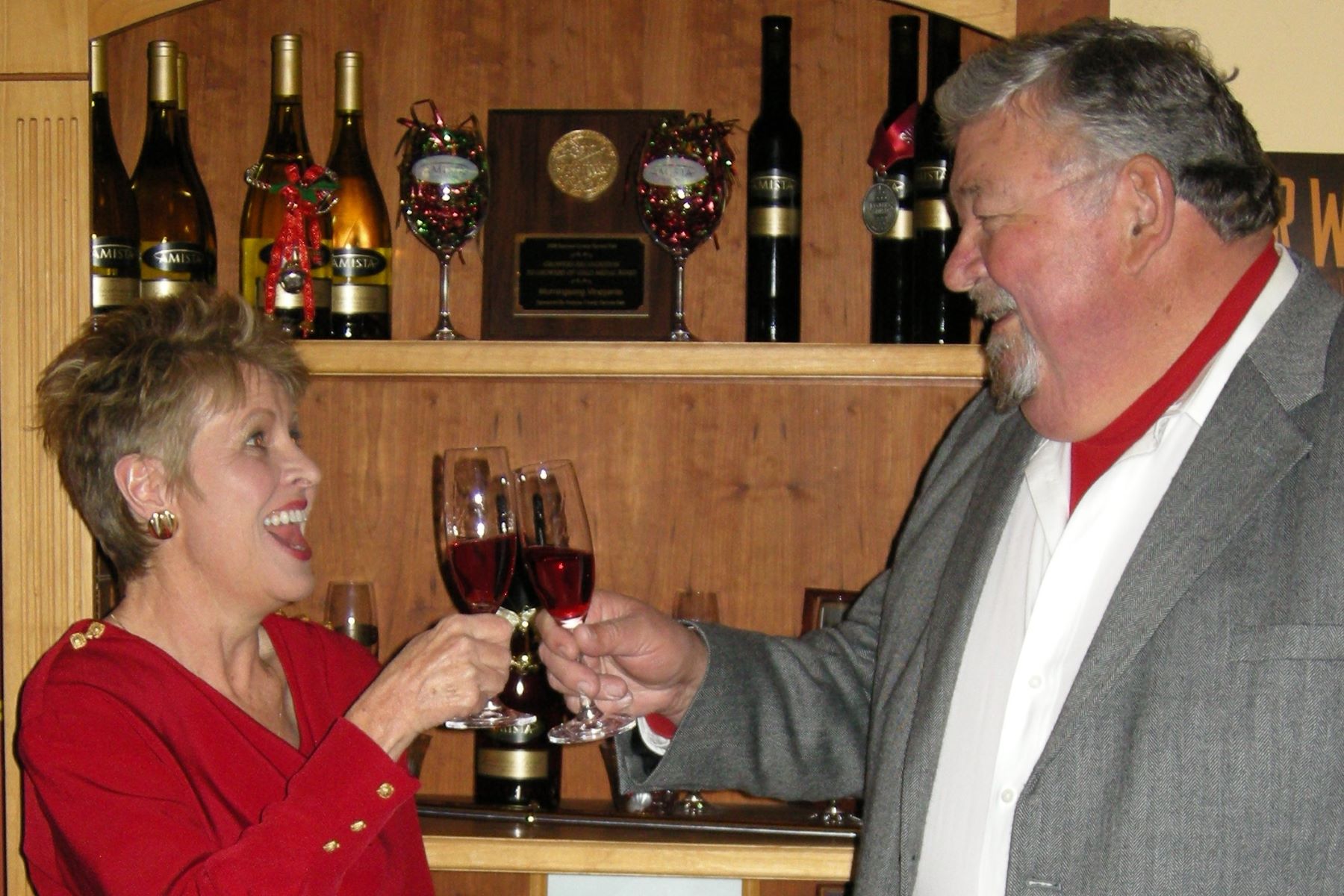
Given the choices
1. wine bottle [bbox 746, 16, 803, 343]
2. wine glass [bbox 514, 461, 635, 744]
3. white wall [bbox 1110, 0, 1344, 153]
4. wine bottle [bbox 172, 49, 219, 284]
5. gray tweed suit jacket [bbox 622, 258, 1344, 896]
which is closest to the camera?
gray tweed suit jacket [bbox 622, 258, 1344, 896]

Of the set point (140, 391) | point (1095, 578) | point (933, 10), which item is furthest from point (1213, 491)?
point (140, 391)

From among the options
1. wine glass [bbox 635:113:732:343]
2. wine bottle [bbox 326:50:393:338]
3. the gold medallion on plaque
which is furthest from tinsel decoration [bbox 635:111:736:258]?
wine bottle [bbox 326:50:393:338]

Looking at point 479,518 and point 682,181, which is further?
point 682,181

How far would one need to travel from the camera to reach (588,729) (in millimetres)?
1311

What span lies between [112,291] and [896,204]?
3.16 feet

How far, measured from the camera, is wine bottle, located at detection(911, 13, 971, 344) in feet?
5.30

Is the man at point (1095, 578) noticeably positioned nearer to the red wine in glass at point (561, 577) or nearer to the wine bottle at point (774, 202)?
the red wine in glass at point (561, 577)

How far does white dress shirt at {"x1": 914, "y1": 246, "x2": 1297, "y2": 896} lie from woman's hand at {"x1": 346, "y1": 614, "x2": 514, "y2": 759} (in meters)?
0.46

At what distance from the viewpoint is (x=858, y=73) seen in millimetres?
1764

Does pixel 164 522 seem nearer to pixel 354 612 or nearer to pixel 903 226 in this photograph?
pixel 354 612

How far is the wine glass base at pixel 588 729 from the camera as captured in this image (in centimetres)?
130

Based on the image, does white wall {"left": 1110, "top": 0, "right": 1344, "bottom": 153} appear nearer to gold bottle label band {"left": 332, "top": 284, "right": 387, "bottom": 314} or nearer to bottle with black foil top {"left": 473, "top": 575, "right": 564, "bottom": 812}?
gold bottle label band {"left": 332, "top": 284, "right": 387, "bottom": 314}

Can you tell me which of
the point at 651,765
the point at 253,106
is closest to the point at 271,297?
the point at 253,106

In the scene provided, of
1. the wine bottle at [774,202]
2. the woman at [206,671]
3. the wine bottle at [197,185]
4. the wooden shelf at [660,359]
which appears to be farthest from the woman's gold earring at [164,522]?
the wine bottle at [774,202]
